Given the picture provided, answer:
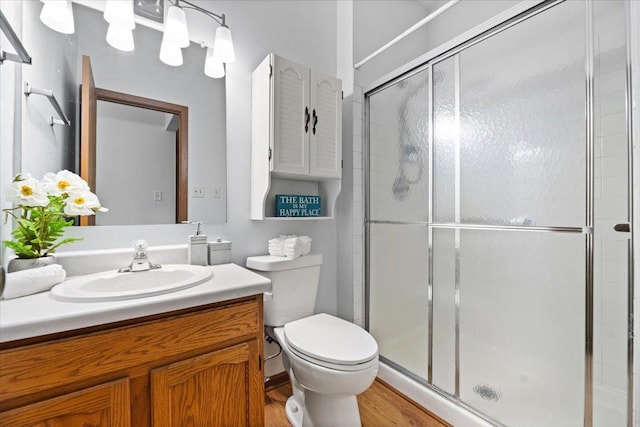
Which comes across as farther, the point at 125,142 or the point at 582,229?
the point at 125,142

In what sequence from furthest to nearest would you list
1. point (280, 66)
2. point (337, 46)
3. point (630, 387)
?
point (337, 46) < point (280, 66) < point (630, 387)

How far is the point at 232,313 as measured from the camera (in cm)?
97

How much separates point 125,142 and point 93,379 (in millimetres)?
958

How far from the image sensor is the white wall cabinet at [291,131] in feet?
4.87

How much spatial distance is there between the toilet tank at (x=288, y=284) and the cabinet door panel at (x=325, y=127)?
0.52m

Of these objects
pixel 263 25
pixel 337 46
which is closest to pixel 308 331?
pixel 263 25

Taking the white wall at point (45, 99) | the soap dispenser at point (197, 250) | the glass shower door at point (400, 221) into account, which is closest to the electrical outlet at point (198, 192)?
the soap dispenser at point (197, 250)

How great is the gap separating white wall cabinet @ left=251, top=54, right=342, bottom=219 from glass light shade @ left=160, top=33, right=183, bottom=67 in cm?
38

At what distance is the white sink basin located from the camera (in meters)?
0.80

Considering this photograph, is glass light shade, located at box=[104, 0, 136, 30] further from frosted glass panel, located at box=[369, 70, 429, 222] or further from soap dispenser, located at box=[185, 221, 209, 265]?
frosted glass panel, located at box=[369, 70, 429, 222]

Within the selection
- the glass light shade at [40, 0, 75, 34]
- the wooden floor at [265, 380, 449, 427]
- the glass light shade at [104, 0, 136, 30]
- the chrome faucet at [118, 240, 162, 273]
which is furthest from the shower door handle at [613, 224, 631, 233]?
the glass light shade at [40, 0, 75, 34]

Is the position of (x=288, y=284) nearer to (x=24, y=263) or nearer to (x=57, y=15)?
(x=24, y=263)

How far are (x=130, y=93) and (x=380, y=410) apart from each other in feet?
6.52

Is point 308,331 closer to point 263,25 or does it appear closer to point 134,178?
point 134,178
